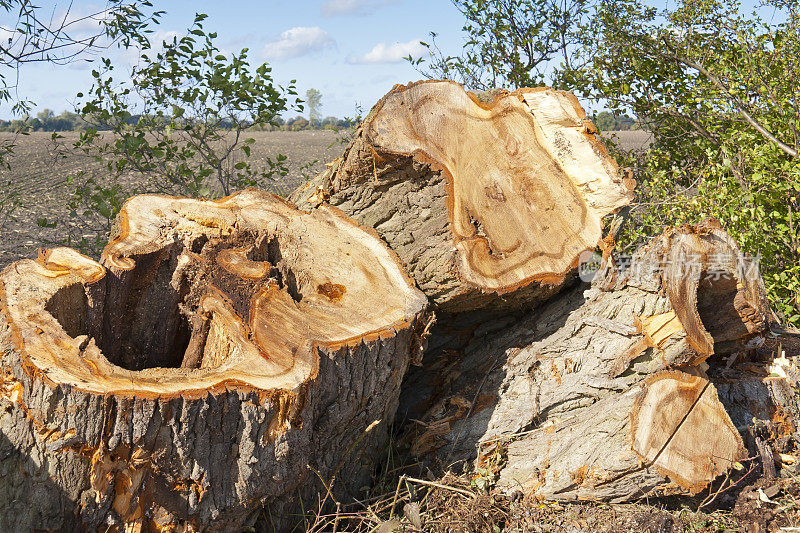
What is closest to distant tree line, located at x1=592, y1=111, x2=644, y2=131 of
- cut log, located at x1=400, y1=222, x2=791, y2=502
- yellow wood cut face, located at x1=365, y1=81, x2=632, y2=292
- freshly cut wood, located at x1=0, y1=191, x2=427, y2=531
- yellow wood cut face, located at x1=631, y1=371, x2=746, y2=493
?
yellow wood cut face, located at x1=365, y1=81, x2=632, y2=292

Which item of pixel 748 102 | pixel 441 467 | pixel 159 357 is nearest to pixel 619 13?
pixel 748 102

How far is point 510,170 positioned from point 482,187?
180 millimetres

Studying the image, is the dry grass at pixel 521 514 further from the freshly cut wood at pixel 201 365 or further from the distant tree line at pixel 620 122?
the distant tree line at pixel 620 122

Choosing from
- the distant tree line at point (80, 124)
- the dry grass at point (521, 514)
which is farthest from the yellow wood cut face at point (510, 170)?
the distant tree line at point (80, 124)

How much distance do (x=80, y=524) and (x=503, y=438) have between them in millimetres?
1632

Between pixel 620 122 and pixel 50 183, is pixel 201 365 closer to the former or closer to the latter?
pixel 620 122

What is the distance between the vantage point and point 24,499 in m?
2.01

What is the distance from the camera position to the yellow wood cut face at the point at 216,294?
2057 millimetres

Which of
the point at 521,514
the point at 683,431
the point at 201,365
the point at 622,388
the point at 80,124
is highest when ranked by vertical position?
the point at 80,124

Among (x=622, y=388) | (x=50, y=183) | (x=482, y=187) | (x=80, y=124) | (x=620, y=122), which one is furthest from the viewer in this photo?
(x=80, y=124)

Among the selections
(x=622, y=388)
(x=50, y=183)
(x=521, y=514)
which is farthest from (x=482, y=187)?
(x=50, y=183)

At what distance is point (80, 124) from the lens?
22.7 metres

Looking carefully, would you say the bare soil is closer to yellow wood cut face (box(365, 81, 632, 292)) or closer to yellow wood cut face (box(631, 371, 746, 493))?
yellow wood cut face (box(365, 81, 632, 292))

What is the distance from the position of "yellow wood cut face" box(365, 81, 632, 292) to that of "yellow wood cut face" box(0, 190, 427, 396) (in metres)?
0.41
